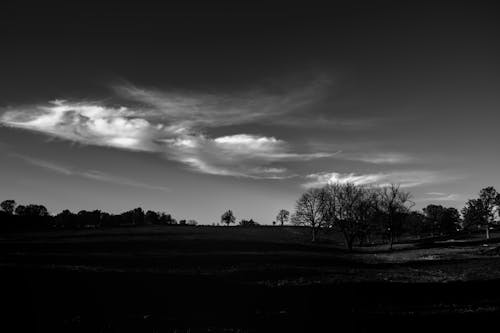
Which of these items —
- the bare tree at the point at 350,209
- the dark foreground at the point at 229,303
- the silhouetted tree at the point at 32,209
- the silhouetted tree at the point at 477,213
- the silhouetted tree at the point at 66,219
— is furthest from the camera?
the silhouetted tree at the point at 32,209

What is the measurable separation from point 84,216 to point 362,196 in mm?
149844

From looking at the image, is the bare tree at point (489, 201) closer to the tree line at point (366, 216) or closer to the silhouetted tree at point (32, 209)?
the tree line at point (366, 216)

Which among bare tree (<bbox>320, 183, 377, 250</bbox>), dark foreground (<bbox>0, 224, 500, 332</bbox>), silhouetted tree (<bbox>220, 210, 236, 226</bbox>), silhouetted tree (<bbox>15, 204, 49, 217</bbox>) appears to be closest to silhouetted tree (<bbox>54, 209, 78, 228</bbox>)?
silhouetted tree (<bbox>15, 204, 49, 217</bbox>)

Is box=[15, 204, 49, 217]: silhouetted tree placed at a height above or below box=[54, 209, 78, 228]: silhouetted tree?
above

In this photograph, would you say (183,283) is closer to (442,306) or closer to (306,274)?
(306,274)

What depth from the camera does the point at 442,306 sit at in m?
14.7

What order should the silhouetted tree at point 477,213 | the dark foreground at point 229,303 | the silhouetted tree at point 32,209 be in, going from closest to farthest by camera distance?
the dark foreground at point 229,303
the silhouetted tree at point 477,213
the silhouetted tree at point 32,209

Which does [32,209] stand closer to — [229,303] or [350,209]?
[350,209]

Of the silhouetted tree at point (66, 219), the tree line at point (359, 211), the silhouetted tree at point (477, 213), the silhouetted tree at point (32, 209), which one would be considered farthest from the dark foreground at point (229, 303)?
the silhouetted tree at point (32, 209)

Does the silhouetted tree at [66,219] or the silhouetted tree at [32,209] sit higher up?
the silhouetted tree at [32,209]

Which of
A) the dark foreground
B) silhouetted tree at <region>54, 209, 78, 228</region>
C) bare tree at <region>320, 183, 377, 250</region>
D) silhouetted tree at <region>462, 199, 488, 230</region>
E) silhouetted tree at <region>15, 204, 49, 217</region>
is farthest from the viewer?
silhouetted tree at <region>15, 204, 49, 217</region>

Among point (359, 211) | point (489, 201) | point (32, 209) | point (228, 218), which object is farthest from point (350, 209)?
point (32, 209)

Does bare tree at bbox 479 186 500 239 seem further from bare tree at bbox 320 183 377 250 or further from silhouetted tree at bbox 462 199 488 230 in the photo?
bare tree at bbox 320 183 377 250

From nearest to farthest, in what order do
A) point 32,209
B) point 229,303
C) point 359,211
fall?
point 229,303 < point 359,211 < point 32,209
